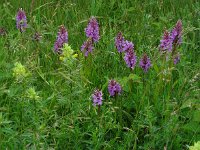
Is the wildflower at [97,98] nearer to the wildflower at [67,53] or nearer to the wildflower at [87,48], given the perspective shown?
the wildflower at [67,53]

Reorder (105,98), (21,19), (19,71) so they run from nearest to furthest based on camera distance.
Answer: (19,71)
(105,98)
(21,19)

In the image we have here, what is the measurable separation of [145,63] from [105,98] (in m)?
0.32

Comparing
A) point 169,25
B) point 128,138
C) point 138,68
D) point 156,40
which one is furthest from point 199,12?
point 128,138

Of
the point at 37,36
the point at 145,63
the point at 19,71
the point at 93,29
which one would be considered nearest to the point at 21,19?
the point at 37,36

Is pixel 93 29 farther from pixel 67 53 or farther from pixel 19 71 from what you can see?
pixel 19 71

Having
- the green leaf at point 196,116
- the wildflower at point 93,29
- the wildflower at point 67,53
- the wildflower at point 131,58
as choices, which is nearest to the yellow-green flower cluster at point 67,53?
the wildflower at point 67,53

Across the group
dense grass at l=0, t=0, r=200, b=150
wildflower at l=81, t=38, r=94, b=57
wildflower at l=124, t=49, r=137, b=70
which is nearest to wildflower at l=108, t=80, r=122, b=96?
dense grass at l=0, t=0, r=200, b=150

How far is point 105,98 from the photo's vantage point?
2.77 meters

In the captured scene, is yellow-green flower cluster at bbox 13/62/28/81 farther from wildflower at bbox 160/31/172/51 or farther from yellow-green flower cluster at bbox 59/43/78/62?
wildflower at bbox 160/31/172/51

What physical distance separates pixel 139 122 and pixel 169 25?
1.34 metres

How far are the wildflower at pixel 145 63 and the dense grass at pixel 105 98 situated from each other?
0.22 ft

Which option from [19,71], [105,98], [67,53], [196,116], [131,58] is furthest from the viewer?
[105,98]

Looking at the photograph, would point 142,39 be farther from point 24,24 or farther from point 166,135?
point 166,135

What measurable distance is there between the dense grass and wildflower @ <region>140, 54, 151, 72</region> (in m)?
0.07
